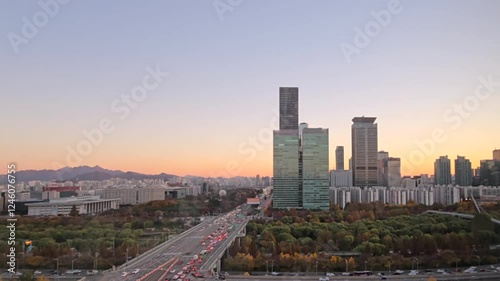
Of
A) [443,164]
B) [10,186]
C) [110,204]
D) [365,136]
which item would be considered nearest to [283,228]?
[10,186]

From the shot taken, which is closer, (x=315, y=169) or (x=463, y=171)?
(x=315, y=169)

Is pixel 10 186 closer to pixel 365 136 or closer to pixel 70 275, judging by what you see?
pixel 70 275

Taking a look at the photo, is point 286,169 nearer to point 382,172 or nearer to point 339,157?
point 382,172

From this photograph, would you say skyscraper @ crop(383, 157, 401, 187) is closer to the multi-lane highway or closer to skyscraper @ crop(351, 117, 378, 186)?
skyscraper @ crop(351, 117, 378, 186)

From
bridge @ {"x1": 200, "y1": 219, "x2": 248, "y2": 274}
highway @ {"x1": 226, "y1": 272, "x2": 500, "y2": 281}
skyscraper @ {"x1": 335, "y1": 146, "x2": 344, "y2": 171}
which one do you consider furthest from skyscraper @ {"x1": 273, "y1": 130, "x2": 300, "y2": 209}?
skyscraper @ {"x1": 335, "y1": 146, "x2": 344, "y2": 171}

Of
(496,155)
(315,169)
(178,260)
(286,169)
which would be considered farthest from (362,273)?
(496,155)
